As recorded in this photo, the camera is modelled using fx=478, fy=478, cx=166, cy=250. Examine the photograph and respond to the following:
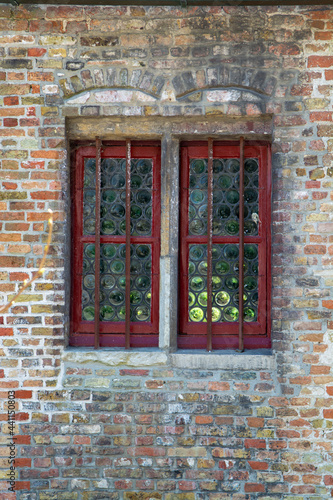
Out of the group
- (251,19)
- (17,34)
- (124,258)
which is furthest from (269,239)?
(17,34)

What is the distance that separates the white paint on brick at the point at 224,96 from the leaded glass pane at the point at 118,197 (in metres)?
0.65

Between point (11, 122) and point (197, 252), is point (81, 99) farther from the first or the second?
point (197, 252)

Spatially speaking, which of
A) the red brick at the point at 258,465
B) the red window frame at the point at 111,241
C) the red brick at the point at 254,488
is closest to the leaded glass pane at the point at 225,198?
the red window frame at the point at 111,241

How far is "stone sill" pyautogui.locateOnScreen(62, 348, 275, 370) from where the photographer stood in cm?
336

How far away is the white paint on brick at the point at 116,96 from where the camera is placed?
3389 mm

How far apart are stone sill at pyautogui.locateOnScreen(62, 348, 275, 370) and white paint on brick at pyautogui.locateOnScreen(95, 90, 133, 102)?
5.89 ft

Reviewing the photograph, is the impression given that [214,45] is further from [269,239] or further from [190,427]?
[190,427]

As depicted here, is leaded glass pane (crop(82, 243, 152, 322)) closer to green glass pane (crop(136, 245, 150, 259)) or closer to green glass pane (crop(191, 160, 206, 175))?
green glass pane (crop(136, 245, 150, 259))

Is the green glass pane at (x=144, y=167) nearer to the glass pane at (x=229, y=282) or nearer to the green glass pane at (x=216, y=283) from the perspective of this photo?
the glass pane at (x=229, y=282)

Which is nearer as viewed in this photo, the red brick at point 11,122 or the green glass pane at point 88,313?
the red brick at point 11,122

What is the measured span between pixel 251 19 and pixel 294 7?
1.02ft

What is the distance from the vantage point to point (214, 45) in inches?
132

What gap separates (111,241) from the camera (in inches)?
141

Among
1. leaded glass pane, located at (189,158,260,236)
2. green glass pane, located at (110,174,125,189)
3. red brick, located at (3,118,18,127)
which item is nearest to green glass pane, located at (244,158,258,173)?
leaded glass pane, located at (189,158,260,236)
